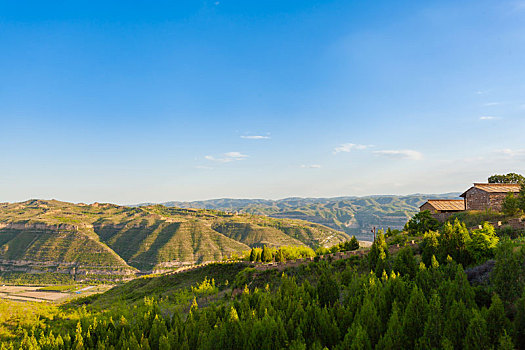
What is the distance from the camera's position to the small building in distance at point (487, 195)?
171 ft

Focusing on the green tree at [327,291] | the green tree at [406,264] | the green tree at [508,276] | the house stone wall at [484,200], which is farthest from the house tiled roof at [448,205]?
the green tree at [508,276]

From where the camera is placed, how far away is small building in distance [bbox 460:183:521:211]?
52125mm

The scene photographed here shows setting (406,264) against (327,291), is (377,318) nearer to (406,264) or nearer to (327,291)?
(327,291)

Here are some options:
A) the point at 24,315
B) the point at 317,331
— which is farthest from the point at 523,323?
the point at 24,315

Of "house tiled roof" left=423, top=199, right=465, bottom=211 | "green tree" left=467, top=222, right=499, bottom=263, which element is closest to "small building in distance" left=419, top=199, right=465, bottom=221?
"house tiled roof" left=423, top=199, right=465, bottom=211

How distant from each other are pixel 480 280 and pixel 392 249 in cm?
1802

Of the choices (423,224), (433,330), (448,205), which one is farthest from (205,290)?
(448,205)

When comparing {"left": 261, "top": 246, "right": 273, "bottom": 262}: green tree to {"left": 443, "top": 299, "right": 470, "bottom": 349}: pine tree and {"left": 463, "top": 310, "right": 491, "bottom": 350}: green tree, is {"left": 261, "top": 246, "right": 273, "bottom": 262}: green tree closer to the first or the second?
{"left": 443, "top": 299, "right": 470, "bottom": 349}: pine tree

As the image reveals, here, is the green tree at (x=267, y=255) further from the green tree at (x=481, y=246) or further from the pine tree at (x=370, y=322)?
the pine tree at (x=370, y=322)

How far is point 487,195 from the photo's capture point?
2067 inches

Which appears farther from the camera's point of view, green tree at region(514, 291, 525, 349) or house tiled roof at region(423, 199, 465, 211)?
house tiled roof at region(423, 199, 465, 211)

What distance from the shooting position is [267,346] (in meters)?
20.8

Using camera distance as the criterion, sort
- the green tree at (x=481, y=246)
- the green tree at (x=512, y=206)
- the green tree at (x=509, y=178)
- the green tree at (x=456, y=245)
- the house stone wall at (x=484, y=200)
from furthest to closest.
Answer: the green tree at (x=509, y=178) → the house stone wall at (x=484, y=200) → the green tree at (x=512, y=206) → the green tree at (x=456, y=245) → the green tree at (x=481, y=246)

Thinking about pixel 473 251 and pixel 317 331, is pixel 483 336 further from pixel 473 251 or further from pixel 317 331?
pixel 473 251
